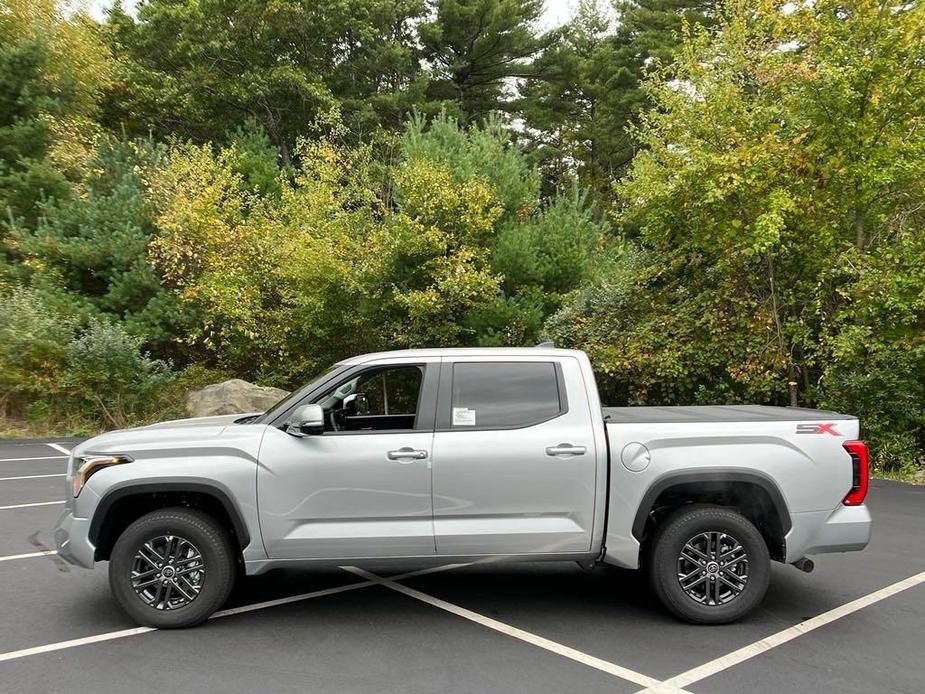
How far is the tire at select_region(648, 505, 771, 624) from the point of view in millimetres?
4695

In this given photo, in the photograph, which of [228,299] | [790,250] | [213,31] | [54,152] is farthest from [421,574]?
[213,31]

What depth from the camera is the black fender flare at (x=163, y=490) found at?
181 inches

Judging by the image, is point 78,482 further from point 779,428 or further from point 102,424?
point 102,424

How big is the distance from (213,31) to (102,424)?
57.8 ft

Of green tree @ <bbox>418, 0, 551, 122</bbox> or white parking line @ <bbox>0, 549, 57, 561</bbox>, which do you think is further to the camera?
green tree @ <bbox>418, 0, 551, 122</bbox>

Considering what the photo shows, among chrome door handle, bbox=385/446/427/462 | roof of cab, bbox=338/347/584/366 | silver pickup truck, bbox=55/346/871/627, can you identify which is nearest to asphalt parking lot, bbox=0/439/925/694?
silver pickup truck, bbox=55/346/871/627

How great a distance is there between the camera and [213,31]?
26.7 metres

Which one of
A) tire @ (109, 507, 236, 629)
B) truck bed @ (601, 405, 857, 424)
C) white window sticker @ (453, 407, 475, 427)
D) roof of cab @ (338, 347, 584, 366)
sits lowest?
tire @ (109, 507, 236, 629)

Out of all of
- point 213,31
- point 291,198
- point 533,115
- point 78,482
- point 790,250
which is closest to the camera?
point 78,482

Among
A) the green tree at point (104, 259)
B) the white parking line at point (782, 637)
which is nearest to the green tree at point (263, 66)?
the green tree at point (104, 259)

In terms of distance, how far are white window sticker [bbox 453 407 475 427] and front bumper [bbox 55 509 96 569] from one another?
2549 millimetres

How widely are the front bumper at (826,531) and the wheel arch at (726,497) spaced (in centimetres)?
6

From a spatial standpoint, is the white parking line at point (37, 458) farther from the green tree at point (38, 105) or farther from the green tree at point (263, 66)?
the green tree at point (263, 66)

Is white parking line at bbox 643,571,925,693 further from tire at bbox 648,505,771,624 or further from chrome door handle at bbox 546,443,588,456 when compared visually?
chrome door handle at bbox 546,443,588,456
